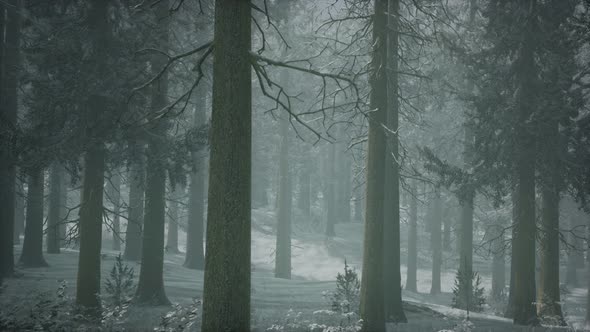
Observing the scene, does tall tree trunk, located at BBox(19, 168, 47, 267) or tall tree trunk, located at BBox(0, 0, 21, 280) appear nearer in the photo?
tall tree trunk, located at BBox(0, 0, 21, 280)

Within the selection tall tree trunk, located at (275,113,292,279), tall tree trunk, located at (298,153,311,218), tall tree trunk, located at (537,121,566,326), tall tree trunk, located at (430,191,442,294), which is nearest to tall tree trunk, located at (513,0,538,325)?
tall tree trunk, located at (537,121,566,326)

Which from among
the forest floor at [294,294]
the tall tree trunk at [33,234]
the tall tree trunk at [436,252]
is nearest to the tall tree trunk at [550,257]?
the forest floor at [294,294]

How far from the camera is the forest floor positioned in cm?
1220

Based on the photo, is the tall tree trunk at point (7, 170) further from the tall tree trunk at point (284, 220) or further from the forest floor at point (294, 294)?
the tall tree trunk at point (284, 220)

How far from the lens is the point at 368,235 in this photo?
10781mm

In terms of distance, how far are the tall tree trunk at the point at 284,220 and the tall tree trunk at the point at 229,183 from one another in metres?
22.6

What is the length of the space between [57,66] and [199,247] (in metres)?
14.6

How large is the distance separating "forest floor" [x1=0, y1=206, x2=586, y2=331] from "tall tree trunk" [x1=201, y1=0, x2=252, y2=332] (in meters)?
4.34

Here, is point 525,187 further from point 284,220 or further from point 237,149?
point 284,220

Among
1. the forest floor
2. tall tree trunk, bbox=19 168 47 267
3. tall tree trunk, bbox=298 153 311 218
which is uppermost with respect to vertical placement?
tall tree trunk, bbox=298 153 311 218

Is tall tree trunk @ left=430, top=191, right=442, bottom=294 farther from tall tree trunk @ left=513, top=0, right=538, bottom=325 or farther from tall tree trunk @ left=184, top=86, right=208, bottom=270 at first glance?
tall tree trunk @ left=184, top=86, right=208, bottom=270

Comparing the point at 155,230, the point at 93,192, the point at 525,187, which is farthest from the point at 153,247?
the point at 525,187

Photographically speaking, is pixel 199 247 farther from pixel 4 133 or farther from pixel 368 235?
pixel 368 235

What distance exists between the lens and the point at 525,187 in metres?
14.9
